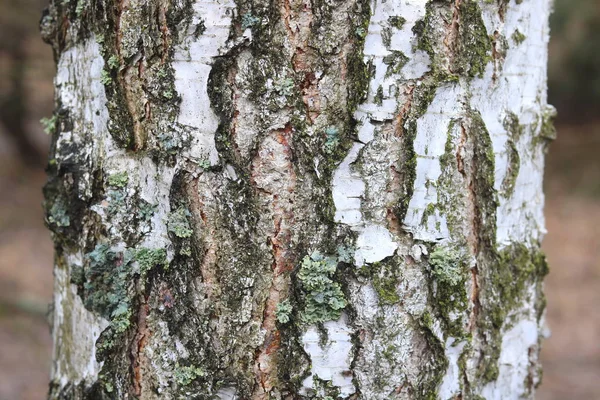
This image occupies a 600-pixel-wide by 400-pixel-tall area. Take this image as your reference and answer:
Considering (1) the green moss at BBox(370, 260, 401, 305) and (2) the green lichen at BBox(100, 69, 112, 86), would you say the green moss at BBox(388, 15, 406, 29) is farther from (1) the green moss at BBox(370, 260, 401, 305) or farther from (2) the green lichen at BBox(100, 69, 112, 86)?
(2) the green lichen at BBox(100, 69, 112, 86)

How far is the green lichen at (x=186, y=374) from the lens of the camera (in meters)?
1.11

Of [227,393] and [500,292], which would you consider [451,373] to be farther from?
[227,393]

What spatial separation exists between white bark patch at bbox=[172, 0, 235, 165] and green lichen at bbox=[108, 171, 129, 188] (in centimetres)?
15

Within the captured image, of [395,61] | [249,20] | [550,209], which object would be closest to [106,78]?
[249,20]

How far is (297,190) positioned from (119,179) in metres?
0.33

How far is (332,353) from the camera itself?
3.57 feet

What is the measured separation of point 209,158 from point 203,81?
129 millimetres

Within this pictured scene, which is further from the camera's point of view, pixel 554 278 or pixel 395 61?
pixel 554 278

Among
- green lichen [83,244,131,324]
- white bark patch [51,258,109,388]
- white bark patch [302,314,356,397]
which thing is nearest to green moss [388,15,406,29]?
white bark patch [302,314,356,397]

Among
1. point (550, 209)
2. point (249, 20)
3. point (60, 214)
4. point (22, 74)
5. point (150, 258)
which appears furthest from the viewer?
point (22, 74)

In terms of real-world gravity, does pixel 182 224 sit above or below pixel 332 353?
above

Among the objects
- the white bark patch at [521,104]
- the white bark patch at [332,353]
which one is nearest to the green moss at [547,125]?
the white bark patch at [521,104]

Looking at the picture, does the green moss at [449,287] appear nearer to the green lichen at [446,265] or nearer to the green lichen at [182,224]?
the green lichen at [446,265]

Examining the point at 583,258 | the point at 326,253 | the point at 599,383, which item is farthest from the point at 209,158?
the point at 583,258
